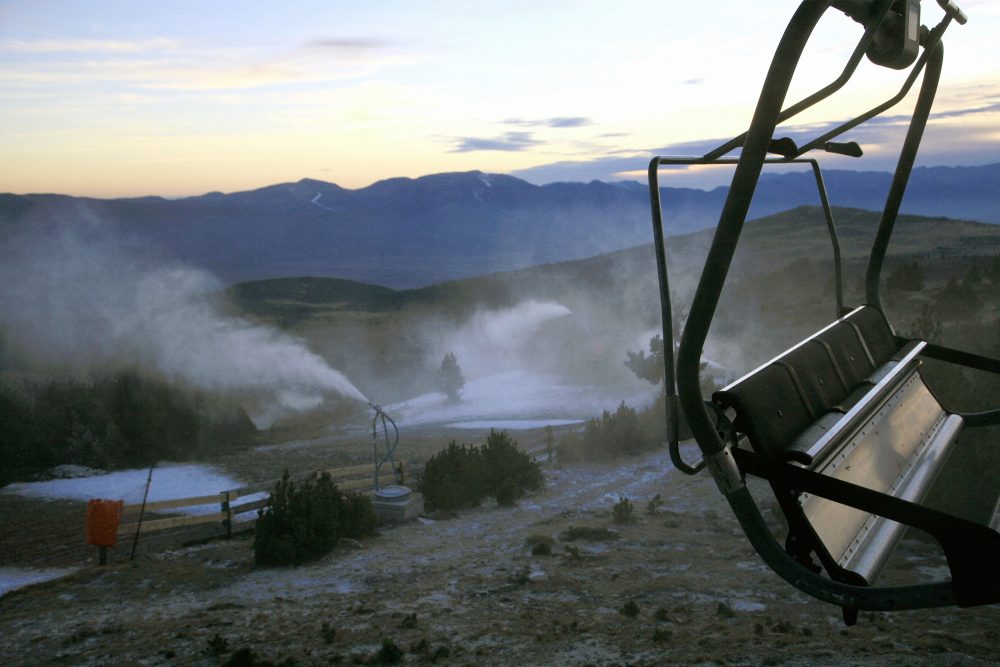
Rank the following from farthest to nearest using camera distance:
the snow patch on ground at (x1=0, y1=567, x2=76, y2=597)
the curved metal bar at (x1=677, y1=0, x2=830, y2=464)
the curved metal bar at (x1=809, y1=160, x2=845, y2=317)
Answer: the snow patch on ground at (x1=0, y1=567, x2=76, y2=597), the curved metal bar at (x1=809, y1=160, x2=845, y2=317), the curved metal bar at (x1=677, y1=0, x2=830, y2=464)

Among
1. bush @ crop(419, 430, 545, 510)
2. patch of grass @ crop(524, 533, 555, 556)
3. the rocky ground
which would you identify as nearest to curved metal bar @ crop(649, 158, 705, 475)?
the rocky ground

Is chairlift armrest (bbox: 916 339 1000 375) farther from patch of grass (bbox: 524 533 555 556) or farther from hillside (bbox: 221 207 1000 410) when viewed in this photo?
hillside (bbox: 221 207 1000 410)

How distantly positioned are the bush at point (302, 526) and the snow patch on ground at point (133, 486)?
650cm

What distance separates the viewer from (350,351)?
180ft

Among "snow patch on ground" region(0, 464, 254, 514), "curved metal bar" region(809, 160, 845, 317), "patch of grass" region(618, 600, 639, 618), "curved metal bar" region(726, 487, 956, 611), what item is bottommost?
"snow patch on ground" region(0, 464, 254, 514)

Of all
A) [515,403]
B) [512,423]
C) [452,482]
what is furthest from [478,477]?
[515,403]

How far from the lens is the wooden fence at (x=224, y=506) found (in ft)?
51.7

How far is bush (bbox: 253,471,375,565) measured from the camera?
1362 centimetres

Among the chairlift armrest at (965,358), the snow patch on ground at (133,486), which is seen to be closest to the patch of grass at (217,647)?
the chairlift armrest at (965,358)

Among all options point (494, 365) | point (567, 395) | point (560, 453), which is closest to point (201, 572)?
point (560, 453)

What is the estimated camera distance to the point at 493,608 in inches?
415

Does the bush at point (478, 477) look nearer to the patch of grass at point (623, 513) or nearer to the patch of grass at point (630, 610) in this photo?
the patch of grass at point (623, 513)

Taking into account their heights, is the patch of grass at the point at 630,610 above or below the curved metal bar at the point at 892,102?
below

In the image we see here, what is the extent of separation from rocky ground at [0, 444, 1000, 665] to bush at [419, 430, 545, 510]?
76.0 inches
